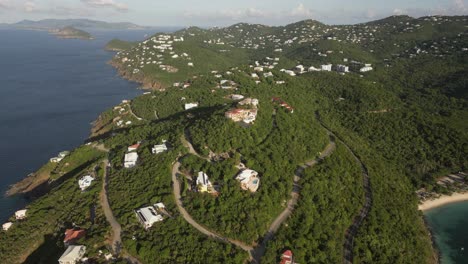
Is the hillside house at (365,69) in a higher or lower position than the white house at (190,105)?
higher

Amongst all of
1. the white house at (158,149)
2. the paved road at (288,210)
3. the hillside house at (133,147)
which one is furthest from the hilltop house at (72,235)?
the paved road at (288,210)

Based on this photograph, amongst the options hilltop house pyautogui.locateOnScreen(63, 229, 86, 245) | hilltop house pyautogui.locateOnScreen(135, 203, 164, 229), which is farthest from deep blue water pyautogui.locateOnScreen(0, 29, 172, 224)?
hilltop house pyautogui.locateOnScreen(135, 203, 164, 229)

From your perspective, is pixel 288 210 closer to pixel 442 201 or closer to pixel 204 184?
pixel 204 184

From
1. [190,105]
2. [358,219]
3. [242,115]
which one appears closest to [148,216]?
[242,115]

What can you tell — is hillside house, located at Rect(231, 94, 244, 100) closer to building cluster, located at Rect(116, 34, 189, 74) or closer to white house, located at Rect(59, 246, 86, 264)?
white house, located at Rect(59, 246, 86, 264)

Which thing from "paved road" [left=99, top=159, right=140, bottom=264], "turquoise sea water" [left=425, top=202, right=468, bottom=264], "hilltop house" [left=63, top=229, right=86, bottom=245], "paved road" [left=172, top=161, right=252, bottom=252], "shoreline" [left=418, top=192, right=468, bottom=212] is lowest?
"turquoise sea water" [left=425, top=202, right=468, bottom=264]

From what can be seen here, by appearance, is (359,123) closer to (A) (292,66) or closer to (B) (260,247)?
(B) (260,247)

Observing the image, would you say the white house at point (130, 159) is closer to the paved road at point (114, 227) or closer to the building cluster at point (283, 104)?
the paved road at point (114, 227)
